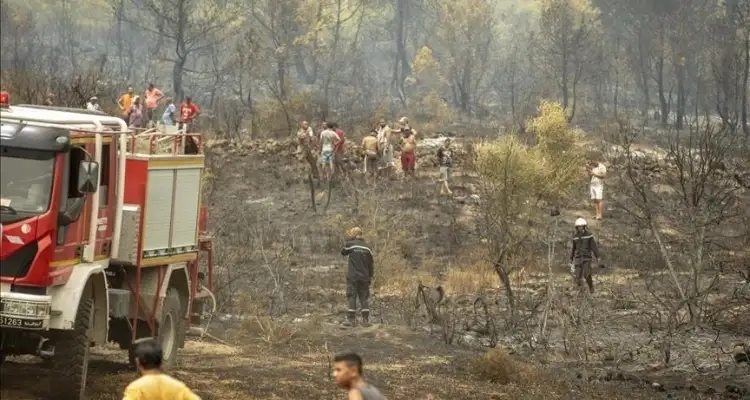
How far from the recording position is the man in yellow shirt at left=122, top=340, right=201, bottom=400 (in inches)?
320

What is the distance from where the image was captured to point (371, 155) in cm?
3619

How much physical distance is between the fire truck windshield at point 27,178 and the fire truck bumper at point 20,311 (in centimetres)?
69

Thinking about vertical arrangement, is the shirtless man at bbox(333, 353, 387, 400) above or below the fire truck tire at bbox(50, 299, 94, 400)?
above

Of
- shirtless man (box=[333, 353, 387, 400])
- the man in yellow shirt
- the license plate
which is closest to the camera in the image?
the man in yellow shirt

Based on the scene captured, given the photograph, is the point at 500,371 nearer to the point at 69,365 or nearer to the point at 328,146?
the point at 69,365

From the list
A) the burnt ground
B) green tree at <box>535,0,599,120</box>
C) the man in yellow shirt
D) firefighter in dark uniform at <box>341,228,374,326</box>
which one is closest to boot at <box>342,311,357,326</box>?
firefighter in dark uniform at <box>341,228,374,326</box>

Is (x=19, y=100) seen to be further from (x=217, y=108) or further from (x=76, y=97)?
(x=217, y=108)

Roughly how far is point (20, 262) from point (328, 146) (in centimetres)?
2361

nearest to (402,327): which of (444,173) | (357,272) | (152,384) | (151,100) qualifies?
(357,272)

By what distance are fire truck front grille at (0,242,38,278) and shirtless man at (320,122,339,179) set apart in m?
23.2

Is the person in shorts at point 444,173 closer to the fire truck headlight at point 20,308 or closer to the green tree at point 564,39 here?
the fire truck headlight at point 20,308

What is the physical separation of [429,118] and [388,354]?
149ft

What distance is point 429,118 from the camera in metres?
63.3

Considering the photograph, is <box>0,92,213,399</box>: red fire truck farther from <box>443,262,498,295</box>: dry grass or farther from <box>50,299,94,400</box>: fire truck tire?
<box>443,262,498,295</box>: dry grass
